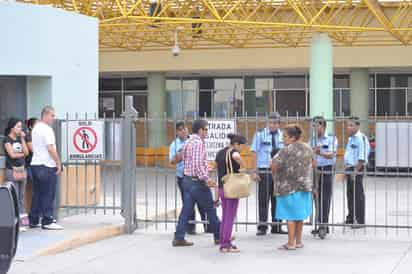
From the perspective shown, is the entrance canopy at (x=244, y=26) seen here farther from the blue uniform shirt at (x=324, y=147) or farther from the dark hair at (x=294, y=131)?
the dark hair at (x=294, y=131)

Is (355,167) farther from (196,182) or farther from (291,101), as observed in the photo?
(291,101)

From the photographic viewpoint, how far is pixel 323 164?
499 inches

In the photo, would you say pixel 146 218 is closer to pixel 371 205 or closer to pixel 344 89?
pixel 371 205

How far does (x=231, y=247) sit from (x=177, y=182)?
2.27 m

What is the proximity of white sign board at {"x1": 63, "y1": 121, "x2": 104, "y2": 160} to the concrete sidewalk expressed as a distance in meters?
1.05

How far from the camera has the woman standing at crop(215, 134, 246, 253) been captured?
11234mm

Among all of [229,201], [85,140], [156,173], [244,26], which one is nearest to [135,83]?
[244,26]

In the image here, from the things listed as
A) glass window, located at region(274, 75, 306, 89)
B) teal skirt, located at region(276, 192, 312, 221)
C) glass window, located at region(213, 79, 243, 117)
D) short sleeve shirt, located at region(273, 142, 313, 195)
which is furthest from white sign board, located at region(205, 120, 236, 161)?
glass window, located at region(213, 79, 243, 117)

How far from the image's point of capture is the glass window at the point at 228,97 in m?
34.7

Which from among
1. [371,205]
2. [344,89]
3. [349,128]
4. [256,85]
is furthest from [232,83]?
[349,128]

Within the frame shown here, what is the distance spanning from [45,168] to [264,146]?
10.6 ft

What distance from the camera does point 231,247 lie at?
1138 centimetres

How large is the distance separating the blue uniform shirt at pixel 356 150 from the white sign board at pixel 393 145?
342 millimetres

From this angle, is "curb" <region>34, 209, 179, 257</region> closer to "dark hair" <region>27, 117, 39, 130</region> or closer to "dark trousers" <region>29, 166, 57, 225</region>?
"dark trousers" <region>29, 166, 57, 225</region>
